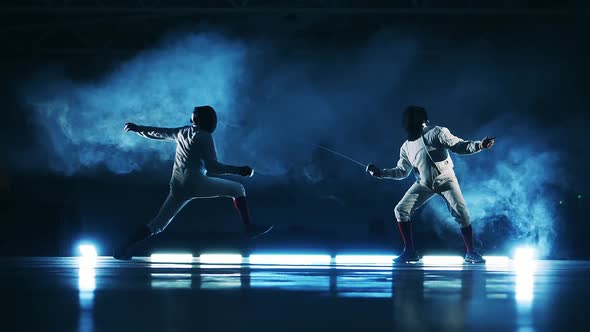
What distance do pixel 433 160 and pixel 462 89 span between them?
235 inches

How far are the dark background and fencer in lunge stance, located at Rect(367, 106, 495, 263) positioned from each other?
165 inches

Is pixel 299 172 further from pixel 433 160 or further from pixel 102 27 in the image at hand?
pixel 433 160

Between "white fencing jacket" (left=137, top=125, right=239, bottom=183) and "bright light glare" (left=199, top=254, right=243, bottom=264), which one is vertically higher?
"white fencing jacket" (left=137, top=125, right=239, bottom=183)

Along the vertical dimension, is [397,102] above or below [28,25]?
below

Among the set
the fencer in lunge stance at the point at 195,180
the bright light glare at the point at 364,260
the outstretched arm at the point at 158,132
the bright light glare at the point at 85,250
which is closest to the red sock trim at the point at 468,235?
the bright light glare at the point at 364,260

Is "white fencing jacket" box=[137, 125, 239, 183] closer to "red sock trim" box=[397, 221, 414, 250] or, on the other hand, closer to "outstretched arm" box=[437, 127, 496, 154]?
"red sock trim" box=[397, 221, 414, 250]

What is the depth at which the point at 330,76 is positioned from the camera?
Result: 14.5m

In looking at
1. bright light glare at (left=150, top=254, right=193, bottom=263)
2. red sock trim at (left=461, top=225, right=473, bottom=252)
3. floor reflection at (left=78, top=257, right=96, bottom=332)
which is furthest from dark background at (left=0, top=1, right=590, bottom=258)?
floor reflection at (left=78, top=257, right=96, bottom=332)

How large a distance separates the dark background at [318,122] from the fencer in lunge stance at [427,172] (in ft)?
13.7

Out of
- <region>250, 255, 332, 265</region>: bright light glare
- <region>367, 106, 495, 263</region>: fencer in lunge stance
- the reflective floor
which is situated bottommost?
the reflective floor

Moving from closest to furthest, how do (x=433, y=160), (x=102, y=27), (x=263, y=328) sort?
1. (x=263, y=328)
2. (x=433, y=160)
3. (x=102, y=27)

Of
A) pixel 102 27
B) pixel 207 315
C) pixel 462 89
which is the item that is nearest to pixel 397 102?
pixel 462 89

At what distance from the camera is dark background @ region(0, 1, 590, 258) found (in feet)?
43.3

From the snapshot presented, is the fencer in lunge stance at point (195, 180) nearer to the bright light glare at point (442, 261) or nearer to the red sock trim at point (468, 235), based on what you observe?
the red sock trim at point (468, 235)
